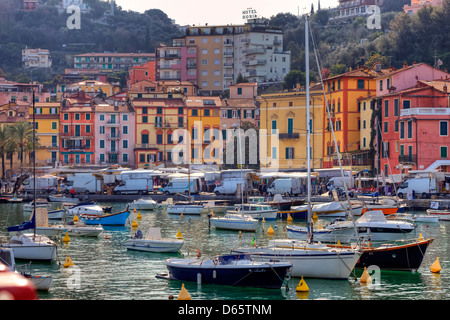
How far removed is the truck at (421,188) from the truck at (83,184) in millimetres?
31173

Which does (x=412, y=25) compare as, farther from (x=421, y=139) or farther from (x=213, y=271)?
(x=213, y=271)

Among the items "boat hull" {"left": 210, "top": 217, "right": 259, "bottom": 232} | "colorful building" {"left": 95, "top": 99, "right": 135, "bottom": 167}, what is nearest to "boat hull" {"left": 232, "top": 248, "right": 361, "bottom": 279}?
"boat hull" {"left": 210, "top": 217, "right": 259, "bottom": 232}

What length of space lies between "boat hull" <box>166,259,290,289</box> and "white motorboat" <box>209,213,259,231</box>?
20.4 metres

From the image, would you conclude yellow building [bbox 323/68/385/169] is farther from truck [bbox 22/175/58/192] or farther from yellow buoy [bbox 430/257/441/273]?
yellow buoy [bbox 430/257/441/273]

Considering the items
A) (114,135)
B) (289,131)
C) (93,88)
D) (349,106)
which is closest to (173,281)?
(349,106)

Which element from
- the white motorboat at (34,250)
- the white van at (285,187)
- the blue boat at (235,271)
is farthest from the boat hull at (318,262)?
the white van at (285,187)

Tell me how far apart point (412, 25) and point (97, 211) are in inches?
2623

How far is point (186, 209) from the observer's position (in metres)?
63.1

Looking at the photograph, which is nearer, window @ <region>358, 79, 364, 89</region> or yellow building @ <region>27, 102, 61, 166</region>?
window @ <region>358, 79, 364, 89</region>

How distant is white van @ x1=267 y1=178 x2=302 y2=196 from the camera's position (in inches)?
2960

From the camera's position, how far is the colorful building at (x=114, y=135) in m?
96.5

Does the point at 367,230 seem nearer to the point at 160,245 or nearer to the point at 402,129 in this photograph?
the point at 160,245

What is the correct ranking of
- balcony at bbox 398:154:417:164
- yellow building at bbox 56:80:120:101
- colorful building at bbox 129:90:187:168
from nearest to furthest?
1. balcony at bbox 398:154:417:164
2. colorful building at bbox 129:90:187:168
3. yellow building at bbox 56:80:120:101

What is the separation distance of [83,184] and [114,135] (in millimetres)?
15856
